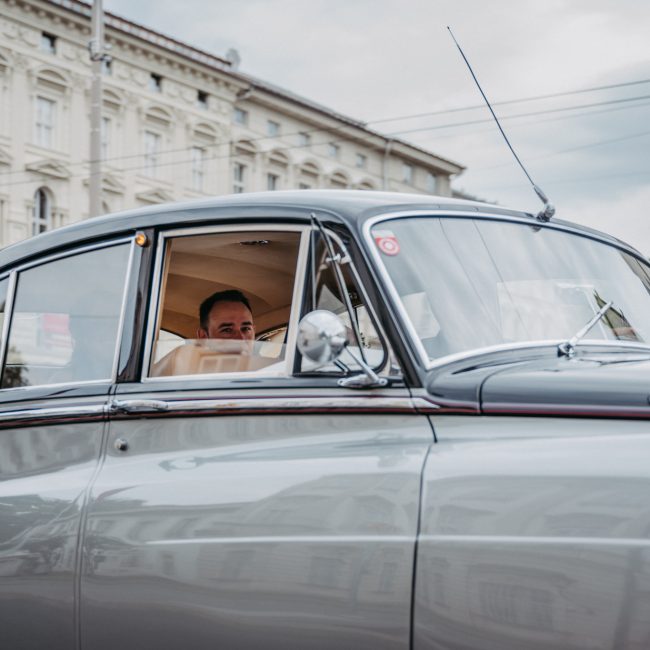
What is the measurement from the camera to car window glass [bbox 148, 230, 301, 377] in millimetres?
3586

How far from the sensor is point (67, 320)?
13.4ft

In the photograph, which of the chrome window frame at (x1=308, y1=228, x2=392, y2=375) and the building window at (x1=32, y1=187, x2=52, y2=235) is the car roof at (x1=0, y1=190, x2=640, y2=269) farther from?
the building window at (x1=32, y1=187, x2=52, y2=235)

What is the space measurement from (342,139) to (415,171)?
265 inches

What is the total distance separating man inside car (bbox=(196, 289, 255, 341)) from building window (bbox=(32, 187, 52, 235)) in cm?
3290

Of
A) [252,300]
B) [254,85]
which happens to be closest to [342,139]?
[254,85]

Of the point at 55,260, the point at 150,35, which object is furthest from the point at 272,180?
the point at 55,260

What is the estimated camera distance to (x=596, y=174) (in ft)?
14.4

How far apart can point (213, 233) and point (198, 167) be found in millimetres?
39798

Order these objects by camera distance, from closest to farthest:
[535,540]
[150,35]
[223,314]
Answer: [535,540] < [223,314] < [150,35]

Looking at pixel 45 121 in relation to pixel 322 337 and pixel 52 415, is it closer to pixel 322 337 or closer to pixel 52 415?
pixel 52 415

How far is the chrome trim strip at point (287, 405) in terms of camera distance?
3025 mm

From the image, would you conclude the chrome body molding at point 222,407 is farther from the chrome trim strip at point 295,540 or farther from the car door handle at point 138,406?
the chrome trim strip at point 295,540

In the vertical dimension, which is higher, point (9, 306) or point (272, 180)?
point (272, 180)

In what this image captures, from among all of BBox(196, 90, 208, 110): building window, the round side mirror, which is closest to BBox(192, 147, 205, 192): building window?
BBox(196, 90, 208, 110): building window
